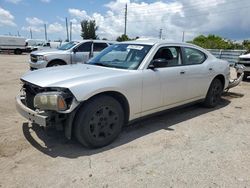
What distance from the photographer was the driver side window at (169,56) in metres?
4.30

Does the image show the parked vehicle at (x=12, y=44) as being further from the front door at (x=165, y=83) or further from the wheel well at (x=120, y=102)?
the wheel well at (x=120, y=102)

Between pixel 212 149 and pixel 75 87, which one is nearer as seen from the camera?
pixel 75 87

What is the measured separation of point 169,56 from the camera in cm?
455

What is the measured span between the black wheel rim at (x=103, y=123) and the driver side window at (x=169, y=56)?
1332mm

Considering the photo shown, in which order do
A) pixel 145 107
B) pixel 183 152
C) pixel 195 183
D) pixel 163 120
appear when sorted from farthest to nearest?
pixel 163 120 → pixel 145 107 → pixel 183 152 → pixel 195 183

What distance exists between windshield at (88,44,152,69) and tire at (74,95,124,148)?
786 millimetres

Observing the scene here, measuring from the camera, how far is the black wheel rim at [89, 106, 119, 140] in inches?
135

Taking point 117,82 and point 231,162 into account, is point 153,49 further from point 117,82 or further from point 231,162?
point 231,162

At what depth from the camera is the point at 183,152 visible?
11.5ft

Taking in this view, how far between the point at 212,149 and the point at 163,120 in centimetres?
137

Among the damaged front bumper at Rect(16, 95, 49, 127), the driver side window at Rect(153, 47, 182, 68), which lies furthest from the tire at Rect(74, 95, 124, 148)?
the driver side window at Rect(153, 47, 182, 68)

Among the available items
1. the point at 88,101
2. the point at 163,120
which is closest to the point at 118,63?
the point at 88,101

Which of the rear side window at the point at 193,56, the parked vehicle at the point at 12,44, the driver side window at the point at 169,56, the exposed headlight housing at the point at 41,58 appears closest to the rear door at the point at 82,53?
the exposed headlight housing at the point at 41,58

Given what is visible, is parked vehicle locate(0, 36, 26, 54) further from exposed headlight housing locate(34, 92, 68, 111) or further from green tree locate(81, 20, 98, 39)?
exposed headlight housing locate(34, 92, 68, 111)
